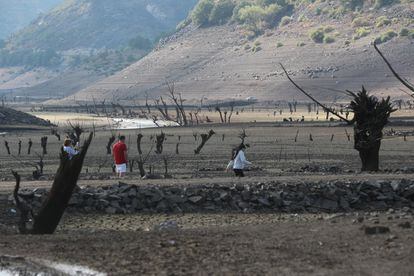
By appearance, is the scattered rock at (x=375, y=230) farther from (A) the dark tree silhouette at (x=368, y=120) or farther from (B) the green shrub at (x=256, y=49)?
(B) the green shrub at (x=256, y=49)

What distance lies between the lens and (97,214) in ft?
72.8

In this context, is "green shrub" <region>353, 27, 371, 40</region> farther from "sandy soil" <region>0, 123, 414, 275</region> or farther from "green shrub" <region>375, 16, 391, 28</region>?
"sandy soil" <region>0, 123, 414, 275</region>

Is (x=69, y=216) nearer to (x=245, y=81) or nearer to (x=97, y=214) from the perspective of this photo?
(x=97, y=214)

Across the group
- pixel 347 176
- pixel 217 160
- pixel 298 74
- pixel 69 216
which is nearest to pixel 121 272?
pixel 69 216

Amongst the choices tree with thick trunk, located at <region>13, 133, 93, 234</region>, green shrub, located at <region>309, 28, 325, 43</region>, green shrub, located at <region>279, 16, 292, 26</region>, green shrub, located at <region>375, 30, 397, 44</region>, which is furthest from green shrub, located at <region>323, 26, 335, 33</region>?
tree with thick trunk, located at <region>13, 133, 93, 234</region>

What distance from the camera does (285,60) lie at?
155375mm

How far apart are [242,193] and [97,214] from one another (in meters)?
3.33

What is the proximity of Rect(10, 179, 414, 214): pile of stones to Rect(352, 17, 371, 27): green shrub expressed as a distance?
15064 centimetres

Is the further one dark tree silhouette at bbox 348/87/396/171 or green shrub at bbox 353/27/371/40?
green shrub at bbox 353/27/371/40

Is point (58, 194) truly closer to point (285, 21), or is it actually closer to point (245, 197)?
point (245, 197)

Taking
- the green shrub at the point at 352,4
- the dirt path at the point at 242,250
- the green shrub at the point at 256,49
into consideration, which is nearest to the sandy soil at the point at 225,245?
the dirt path at the point at 242,250

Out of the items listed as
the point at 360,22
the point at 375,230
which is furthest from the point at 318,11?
the point at 375,230

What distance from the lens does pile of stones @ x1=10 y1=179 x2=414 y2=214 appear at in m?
22.7

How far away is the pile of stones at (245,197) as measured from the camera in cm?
2266
